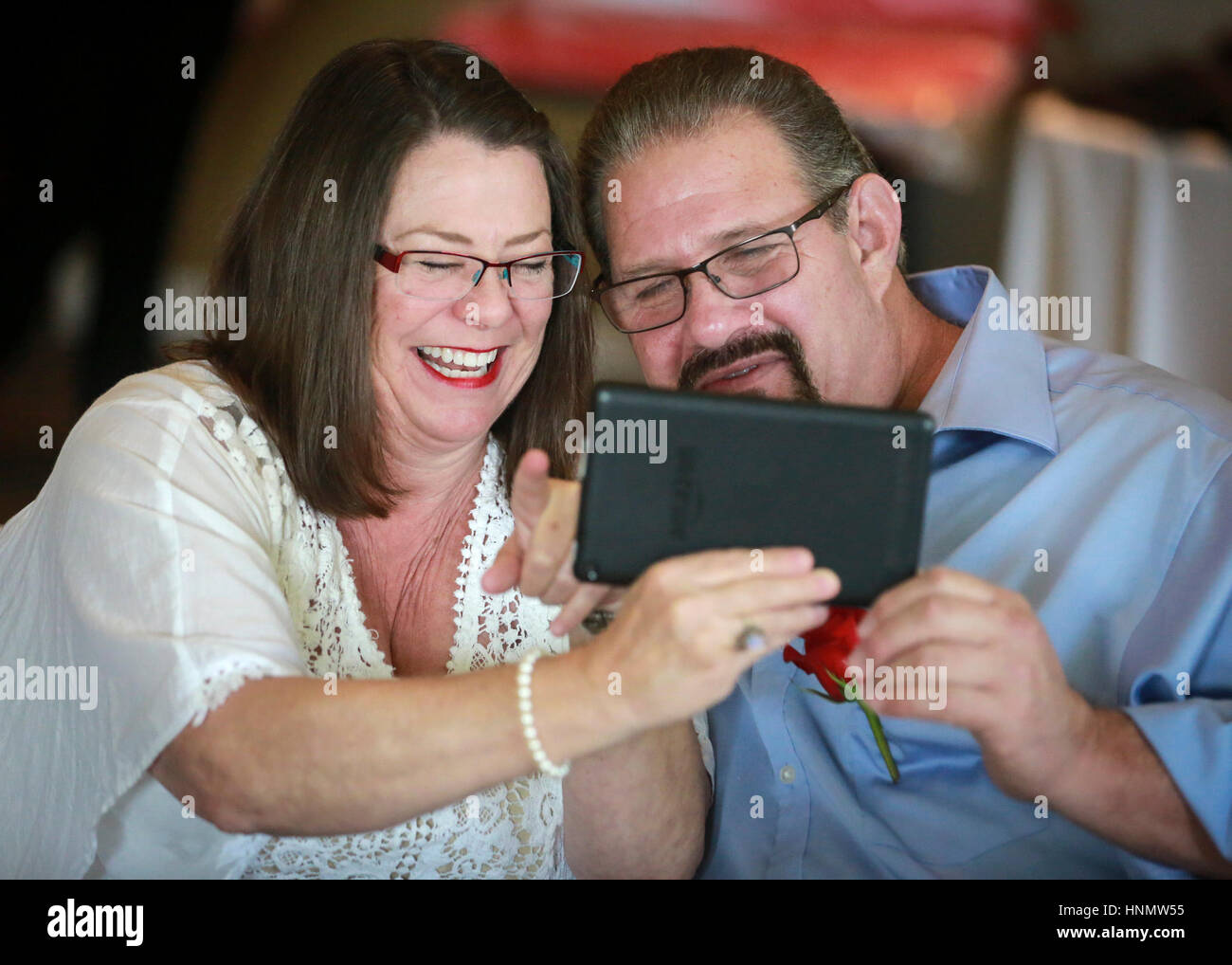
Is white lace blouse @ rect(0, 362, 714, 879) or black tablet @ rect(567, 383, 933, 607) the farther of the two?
white lace blouse @ rect(0, 362, 714, 879)

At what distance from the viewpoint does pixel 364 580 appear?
1409mm

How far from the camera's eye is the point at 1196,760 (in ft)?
3.39

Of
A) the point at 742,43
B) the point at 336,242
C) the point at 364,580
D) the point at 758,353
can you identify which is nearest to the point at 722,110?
the point at 758,353

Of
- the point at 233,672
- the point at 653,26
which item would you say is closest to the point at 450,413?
the point at 233,672

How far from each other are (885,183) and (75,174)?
87.4 inches

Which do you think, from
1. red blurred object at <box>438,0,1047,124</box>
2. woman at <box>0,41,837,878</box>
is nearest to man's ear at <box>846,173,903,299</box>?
woman at <box>0,41,837,878</box>

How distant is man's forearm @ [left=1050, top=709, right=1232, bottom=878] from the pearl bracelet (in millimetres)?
443

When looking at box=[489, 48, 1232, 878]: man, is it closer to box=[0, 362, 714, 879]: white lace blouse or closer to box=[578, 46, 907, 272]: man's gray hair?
box=[578, 46, 907, 272]: man's gray hair

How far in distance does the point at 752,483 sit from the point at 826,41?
3.76m

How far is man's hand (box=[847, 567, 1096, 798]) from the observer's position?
89 cm

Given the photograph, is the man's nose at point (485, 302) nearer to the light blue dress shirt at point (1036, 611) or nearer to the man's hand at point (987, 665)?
the light blue dress shirt at point (1036, 611)

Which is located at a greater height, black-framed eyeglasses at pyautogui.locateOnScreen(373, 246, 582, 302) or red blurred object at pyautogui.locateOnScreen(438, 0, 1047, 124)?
red blurred object at pyautogui.locateOnScreen(438, 0, 1047, 124)

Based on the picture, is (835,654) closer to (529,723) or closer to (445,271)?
(529,723)
